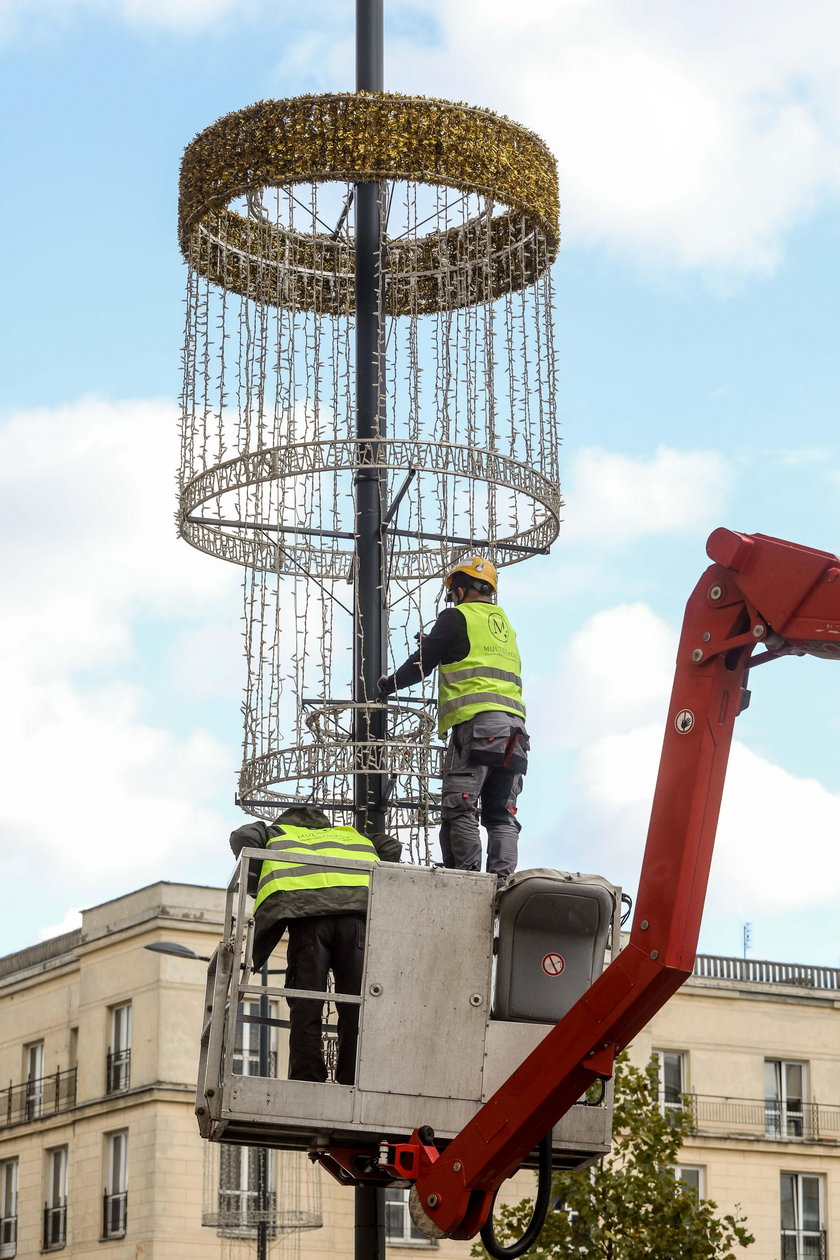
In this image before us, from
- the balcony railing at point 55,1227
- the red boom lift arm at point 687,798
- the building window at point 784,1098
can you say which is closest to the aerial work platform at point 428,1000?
the red boom lift arm at point 687,798

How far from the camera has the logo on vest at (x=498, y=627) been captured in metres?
13.8

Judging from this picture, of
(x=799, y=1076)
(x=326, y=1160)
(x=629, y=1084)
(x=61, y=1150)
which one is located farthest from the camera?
(x=799, y=1076)

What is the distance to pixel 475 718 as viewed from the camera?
1372 cm

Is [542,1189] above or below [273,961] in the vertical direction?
below

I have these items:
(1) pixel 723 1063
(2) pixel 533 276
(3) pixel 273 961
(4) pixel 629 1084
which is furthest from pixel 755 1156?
(2) pixel 533 276

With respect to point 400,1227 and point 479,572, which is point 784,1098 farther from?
point 479,572

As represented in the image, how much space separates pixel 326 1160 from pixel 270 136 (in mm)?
7261

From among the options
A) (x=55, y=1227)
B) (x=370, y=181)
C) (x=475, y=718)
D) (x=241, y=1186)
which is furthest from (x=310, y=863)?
(x=55, y=1227)

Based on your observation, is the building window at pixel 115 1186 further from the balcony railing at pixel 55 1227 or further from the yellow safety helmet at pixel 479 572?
the yellow safety helmet at pixel 479 572

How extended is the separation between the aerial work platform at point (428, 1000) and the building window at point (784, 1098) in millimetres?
39832

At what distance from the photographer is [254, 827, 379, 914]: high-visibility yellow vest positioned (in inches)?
475

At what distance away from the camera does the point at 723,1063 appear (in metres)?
50.2

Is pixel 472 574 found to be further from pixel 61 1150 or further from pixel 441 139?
pixel 61 1150

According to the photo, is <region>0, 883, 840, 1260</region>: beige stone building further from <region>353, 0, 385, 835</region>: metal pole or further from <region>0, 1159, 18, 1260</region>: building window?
<region>353, 0, 385, 835</region>: metal pole
